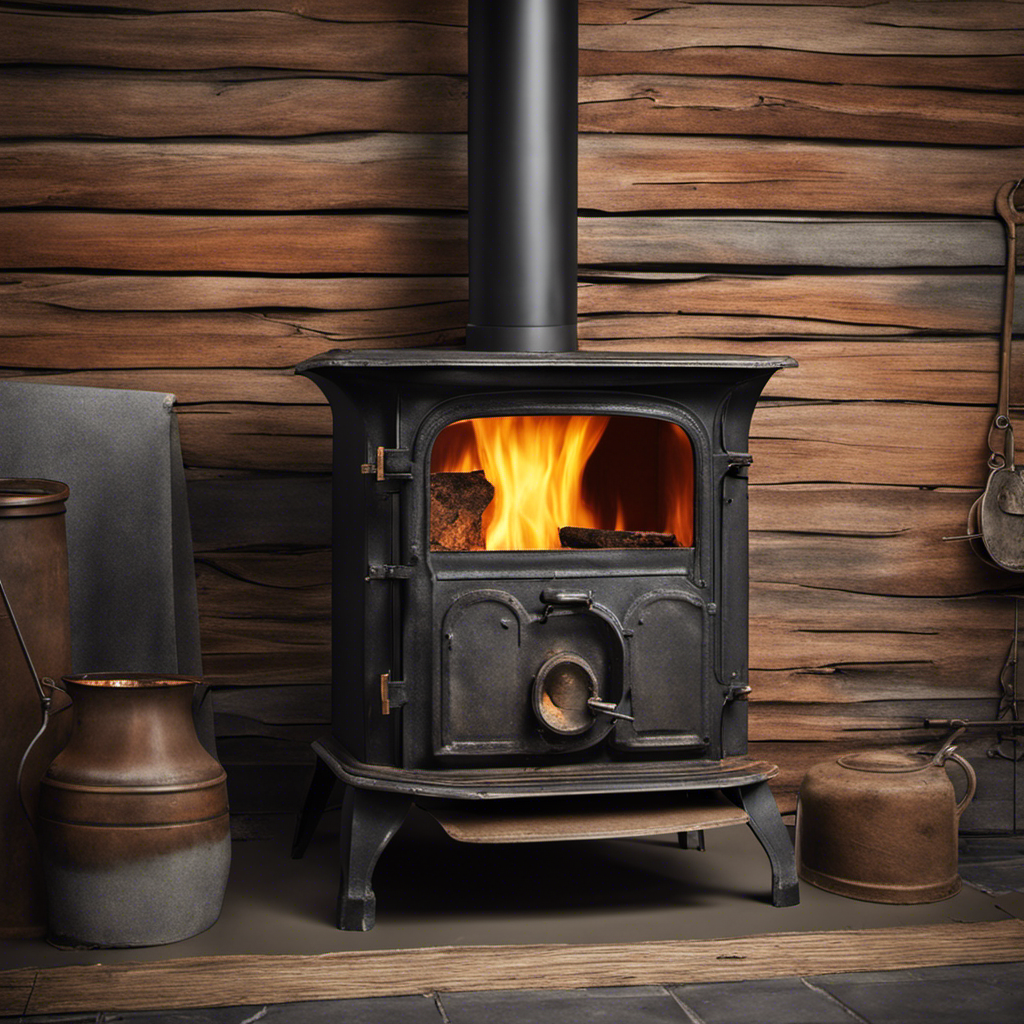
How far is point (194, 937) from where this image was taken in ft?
7.27

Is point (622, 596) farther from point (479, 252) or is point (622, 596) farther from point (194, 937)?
point (194, 937)

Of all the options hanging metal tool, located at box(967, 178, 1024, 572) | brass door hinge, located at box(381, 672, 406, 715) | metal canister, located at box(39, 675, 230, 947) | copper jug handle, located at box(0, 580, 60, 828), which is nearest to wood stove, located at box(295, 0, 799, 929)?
brass door hinge, located at box(381, 672, 406, 715)

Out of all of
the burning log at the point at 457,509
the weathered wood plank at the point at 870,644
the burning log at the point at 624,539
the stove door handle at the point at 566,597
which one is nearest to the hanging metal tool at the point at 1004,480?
the weathered wood plank at the point at 870,644

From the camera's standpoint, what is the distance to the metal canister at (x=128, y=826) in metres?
2.15

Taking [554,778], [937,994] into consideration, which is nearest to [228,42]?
[554,778]

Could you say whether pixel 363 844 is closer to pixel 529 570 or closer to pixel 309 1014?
pixel 309 1014

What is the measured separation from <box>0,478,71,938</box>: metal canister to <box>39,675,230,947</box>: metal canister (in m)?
0.06

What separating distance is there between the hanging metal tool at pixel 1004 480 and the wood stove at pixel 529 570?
85 centimetres

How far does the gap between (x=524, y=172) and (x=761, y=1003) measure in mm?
1578

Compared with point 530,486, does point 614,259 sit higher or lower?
higher

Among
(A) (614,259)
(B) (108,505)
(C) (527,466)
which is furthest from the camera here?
(A) (614,259)

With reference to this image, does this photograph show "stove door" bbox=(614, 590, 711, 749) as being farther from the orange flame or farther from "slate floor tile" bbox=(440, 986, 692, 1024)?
"slate floor tile" bbox=(440, 986, 692, 1024)

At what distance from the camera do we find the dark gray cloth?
2.66 m

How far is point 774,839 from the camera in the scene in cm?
240
